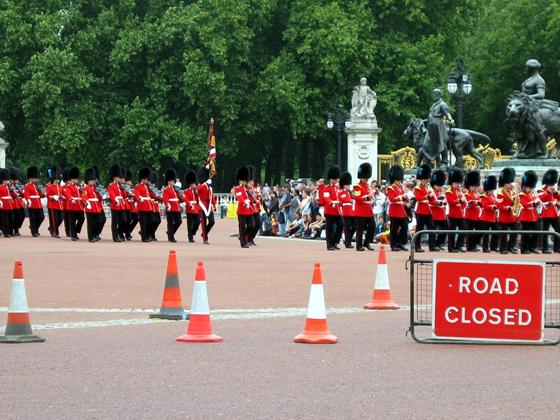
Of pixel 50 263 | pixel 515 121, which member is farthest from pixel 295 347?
pixel 515 121

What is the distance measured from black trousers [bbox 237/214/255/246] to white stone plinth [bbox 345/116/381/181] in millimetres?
18671

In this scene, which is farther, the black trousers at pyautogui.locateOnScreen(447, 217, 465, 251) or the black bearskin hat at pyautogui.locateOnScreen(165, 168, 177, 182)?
the black bearskin hat at pyautogui.locateOnScreen(165, 168, 177, 182)

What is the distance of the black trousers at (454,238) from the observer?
27547 mm

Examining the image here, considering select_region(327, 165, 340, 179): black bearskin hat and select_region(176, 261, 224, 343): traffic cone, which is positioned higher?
select_region(327, 165, 340, 179): black bearskin hat

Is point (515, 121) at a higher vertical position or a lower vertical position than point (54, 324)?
higher

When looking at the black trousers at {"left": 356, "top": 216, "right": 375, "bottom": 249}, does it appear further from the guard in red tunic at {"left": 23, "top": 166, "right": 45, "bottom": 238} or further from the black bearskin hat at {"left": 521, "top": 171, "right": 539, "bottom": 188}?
the guard in red tunic at {"left": 23, "top": 166, "right": 45, "bottom": 238}

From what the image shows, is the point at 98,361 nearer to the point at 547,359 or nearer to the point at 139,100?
the point at 547,359

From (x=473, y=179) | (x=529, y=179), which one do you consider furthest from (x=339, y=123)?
(x=529, y=179)

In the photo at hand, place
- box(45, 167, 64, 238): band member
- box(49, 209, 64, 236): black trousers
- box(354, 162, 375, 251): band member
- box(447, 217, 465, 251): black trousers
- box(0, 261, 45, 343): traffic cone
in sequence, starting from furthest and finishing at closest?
box(49, 209, 64, 236): black trousers, box(45, 167, 64, 238): band member, box(354, 162, 375, 251): band member, box(447, 217, 465, 251): black trousers, box(0, 261, 45, 343): traffic cone

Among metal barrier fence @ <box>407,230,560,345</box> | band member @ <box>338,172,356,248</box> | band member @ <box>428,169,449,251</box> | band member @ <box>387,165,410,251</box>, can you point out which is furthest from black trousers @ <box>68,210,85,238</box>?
metal barrier fence @ <box>407,230,560,345</box>

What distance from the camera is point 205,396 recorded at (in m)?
9.38

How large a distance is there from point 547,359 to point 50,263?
1296 cm

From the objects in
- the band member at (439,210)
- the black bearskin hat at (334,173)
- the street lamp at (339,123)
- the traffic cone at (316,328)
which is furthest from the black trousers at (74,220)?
the traffic cone at (316,328)

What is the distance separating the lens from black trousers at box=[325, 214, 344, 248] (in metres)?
29.2
